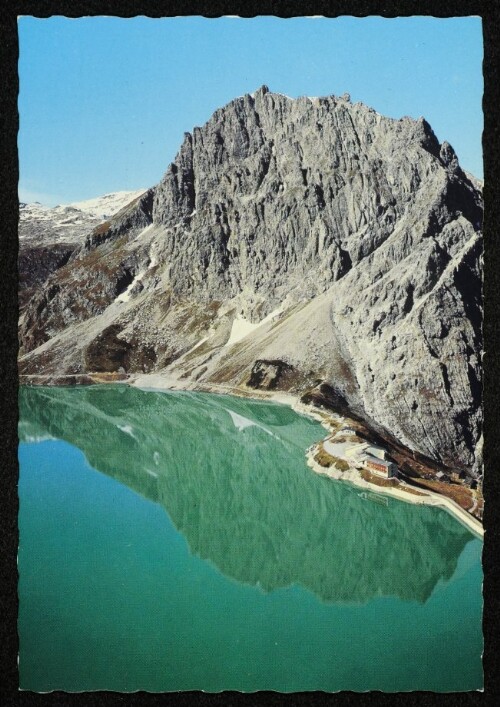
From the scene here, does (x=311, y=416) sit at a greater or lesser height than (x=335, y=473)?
greater

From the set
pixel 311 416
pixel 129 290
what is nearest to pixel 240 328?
pixel 129 290

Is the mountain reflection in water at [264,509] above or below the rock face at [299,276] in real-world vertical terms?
below

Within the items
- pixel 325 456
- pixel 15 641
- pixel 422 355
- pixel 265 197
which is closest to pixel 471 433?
pixel 325 456

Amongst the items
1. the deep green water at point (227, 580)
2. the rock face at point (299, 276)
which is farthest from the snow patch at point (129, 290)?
the deep green water at point (227, 580)

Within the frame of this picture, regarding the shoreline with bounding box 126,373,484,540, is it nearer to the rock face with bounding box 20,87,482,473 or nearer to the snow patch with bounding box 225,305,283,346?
the rock face with bounding box 20,87,482,473

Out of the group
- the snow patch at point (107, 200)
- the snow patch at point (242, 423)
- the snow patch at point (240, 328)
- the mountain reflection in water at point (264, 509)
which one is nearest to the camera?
the mountain reflection in water at point (264, 509)

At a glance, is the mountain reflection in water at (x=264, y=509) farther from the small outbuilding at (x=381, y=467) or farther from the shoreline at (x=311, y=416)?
the small outbuilding at (x=381, y=467)

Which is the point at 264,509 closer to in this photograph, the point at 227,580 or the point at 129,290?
the point at 227,580

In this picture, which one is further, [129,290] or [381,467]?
[129,290]
